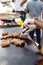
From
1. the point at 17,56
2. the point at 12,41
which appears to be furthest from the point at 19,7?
the point at 17,56

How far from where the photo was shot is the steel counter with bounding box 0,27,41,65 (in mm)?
1351

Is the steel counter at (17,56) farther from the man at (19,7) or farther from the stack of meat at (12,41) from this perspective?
the man at (19,7)

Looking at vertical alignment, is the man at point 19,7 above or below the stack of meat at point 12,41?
above

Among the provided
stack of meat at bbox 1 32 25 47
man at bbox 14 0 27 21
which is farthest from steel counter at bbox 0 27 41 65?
man at bbox 14 0 27 21

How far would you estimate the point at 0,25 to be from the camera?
2672 mm

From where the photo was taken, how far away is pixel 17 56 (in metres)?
1.49

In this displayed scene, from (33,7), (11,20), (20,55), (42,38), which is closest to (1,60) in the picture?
(20,55)

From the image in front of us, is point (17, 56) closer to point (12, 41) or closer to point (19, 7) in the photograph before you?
point (12, 41)

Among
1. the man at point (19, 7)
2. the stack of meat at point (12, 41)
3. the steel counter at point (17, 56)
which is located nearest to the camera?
the steel counter at point (17, 56)

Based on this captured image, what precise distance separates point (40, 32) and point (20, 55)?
7.98ft

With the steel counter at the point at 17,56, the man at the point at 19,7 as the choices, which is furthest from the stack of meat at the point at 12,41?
the man at the point at 19,7

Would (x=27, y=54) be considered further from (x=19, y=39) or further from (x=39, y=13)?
(x=39, y=13)

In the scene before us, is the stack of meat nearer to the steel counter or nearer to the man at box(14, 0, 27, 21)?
the steel counter

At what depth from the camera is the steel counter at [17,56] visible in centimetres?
135
